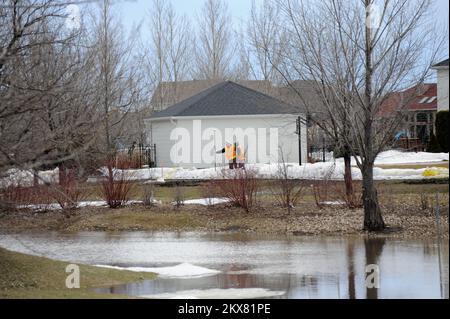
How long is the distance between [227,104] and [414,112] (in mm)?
13624

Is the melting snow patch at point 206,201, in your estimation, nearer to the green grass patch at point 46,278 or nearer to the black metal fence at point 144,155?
the green grass patch at point 46,278

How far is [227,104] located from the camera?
130 ft

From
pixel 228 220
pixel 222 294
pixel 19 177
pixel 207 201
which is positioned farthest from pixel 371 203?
pixel 19 177

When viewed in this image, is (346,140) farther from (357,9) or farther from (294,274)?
(294,274)

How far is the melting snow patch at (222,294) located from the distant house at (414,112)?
7948 mm

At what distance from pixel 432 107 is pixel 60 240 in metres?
38.5

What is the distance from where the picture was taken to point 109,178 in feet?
80.2

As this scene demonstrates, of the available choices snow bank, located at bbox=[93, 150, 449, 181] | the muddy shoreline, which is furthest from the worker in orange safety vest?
the muddy shoreline

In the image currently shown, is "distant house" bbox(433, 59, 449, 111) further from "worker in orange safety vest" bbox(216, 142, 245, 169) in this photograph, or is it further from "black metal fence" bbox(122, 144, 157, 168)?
"black metal fence" bbox(122, 144, 157, 168)

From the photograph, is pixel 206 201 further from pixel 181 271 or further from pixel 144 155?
pixel 144 155

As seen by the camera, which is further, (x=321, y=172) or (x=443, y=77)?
(x=321, y=172)

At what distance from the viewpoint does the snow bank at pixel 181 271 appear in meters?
13.3

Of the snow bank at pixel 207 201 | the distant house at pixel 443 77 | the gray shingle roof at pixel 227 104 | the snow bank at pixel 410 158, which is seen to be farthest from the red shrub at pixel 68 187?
the snow bank at pixel 410 158

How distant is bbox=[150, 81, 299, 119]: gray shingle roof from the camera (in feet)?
125
